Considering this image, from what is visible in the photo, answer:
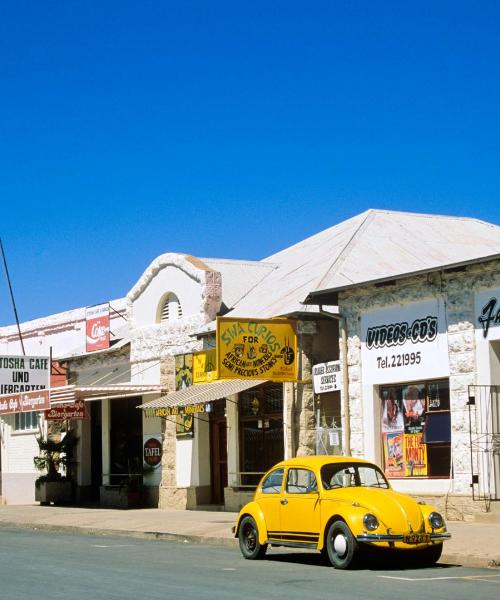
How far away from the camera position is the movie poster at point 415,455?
22.3 metres

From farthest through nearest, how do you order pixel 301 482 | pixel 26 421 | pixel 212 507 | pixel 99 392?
pixel 26 421 → pixel 99 392 → pixel 212 507 → pixel 301 482

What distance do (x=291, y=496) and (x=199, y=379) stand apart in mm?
13158

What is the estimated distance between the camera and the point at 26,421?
38875 mm

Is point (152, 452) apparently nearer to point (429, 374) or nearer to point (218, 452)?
point (218, 452)

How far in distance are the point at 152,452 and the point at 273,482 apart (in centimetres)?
1570

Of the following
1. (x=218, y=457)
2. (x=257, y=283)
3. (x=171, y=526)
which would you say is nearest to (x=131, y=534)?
(x=171, y=526)

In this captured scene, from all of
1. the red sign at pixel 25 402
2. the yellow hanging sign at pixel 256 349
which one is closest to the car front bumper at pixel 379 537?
the yellow hanging sign at pixel 256 349

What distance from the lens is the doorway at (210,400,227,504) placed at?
29.6m

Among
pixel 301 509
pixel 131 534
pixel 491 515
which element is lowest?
pixel 131 534

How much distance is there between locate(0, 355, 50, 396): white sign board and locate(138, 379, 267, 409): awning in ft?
22.9

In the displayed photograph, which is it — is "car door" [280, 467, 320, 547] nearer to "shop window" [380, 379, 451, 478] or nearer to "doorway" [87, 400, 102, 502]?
"shop window" [380, 379, 451, 478]

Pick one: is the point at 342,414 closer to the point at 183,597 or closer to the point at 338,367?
the point at 338,367

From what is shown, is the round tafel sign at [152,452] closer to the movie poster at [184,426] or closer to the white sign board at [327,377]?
the movie poster at [184,426]

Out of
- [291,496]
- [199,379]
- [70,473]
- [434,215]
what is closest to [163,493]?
[199,379]
